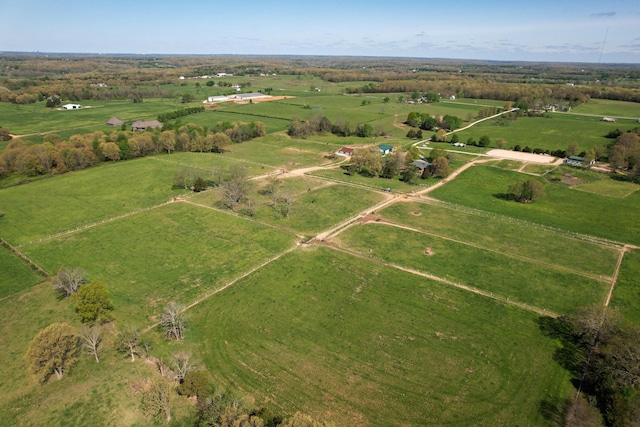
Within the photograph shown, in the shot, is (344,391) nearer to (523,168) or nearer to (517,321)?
(517,321)

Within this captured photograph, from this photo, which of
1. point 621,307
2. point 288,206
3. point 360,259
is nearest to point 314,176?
point 288,206

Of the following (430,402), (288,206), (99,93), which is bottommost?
(430,402)

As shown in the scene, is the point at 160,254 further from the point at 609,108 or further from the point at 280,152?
the point at 609,108

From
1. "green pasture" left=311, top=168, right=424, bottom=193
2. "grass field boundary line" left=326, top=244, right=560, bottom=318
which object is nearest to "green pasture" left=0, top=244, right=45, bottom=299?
"grass field boundary line" left=326, top=244, right=560, bottom=318

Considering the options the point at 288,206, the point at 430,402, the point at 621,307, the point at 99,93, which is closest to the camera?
the point at 430,402

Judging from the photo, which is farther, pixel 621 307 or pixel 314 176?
pixel 314 176

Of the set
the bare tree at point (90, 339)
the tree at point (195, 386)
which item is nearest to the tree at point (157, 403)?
the tree at point (195, 386)
